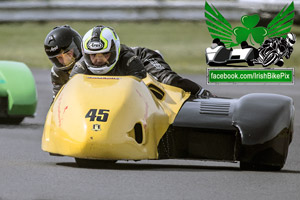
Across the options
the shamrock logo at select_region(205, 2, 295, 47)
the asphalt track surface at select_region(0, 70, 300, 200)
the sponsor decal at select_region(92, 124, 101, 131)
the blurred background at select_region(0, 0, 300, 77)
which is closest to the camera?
the asphalt track surface at select_region(0, 70, 300, 200)

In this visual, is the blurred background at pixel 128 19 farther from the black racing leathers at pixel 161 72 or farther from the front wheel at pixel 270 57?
the black racing leathers at pixel 161 72

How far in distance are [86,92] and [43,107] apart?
282 inches

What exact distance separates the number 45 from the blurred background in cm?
1656

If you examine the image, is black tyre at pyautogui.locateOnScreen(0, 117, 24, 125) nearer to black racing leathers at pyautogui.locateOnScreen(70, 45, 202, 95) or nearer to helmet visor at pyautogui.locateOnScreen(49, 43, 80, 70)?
helmet visor at pyautogui.locateOnScreen(49, 43, 80, 70)

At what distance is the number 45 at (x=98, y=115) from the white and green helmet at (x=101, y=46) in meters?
0.67

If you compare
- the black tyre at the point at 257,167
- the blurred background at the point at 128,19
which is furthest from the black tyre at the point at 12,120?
the blurred background at the point at 128,19

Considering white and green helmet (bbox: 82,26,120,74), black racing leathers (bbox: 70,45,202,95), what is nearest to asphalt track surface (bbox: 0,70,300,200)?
black racing leathers (bbox: 70,45,202,95)

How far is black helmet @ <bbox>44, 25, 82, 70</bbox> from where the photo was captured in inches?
386

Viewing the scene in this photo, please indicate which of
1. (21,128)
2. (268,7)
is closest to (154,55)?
(21,128)

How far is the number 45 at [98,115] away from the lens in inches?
315

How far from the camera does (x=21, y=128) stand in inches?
497

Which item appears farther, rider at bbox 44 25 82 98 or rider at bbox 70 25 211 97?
rider at bbox 44 25 82 98

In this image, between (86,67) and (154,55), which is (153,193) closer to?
(86,67)

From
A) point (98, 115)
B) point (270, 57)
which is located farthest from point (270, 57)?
point (98, 115)
